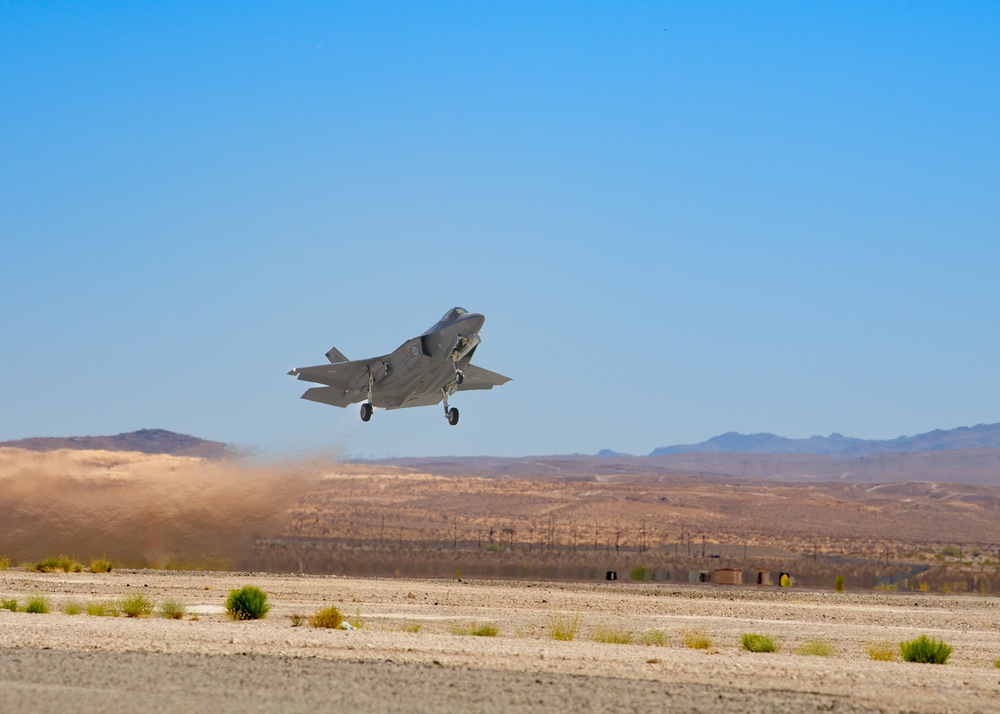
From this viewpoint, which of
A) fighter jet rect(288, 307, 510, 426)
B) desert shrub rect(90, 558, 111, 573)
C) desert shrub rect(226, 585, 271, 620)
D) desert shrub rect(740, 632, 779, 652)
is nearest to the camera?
desert shrub rect(740, 632, 779, 652)

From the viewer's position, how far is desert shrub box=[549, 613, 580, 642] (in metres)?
24.0

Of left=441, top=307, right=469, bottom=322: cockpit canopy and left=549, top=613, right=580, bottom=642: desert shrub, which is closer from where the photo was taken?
left=549, top=613, right=580, bottom=642: desert shrub

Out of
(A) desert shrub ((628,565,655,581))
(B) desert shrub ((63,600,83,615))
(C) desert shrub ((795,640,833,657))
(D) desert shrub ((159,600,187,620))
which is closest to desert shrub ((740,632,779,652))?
(C) desert shrub ((795,640,833,657))

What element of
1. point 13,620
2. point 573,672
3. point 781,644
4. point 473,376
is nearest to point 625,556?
point 473,376

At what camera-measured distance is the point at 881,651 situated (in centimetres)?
2295

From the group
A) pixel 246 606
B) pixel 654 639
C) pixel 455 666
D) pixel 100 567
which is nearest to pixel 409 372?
pixel 246 606

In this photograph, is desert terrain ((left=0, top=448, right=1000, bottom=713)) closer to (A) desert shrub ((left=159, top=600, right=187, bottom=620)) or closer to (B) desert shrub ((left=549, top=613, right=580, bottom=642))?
(B) desert shrub ((left=549, top=613, right=580, bottom=642))

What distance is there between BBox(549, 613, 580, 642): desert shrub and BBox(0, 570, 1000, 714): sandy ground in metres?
0.24

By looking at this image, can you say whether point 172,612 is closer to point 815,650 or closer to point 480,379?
point 815,650

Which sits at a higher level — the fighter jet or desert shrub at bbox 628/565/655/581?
the fighter jet

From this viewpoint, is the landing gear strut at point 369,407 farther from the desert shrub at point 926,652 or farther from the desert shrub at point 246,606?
the desert shrub at point 926,652

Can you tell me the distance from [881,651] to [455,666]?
10062 millimetres

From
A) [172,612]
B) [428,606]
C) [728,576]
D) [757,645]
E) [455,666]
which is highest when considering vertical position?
[455,666]

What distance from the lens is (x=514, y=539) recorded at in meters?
94.2
